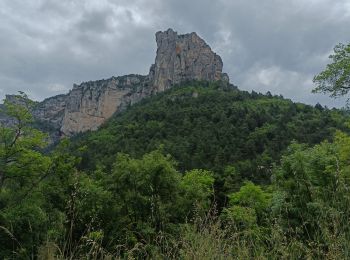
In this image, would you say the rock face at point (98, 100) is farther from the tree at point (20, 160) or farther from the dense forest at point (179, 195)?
the tree at point (20, 160)

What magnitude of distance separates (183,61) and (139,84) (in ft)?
92.5

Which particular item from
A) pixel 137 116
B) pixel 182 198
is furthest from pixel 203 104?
pixel 182 198

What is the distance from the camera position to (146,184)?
2234 centimetres

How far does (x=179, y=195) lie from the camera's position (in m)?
24.0

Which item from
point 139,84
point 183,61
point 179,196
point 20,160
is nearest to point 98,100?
point 139,84

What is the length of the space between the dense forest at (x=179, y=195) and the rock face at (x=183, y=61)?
68207 mm

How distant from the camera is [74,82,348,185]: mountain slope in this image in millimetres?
64125

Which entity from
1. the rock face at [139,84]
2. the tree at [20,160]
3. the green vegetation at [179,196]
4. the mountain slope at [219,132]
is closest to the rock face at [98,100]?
the rock face at [139,84]

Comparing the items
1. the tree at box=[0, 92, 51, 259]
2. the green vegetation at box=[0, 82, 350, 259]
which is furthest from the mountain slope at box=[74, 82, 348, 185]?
the tree at box=[0, 92, 51, 259]

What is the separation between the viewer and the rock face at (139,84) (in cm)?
14975

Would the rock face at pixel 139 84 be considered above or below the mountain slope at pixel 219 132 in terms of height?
above

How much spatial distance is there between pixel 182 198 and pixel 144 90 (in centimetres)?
13897

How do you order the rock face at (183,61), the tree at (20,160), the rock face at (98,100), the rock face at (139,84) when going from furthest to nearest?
the rock face at (98,100) < the rock face at (139,84) < the rock face at (183,61) < the tree at (20,160)

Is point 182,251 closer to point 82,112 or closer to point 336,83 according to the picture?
point 336,83
